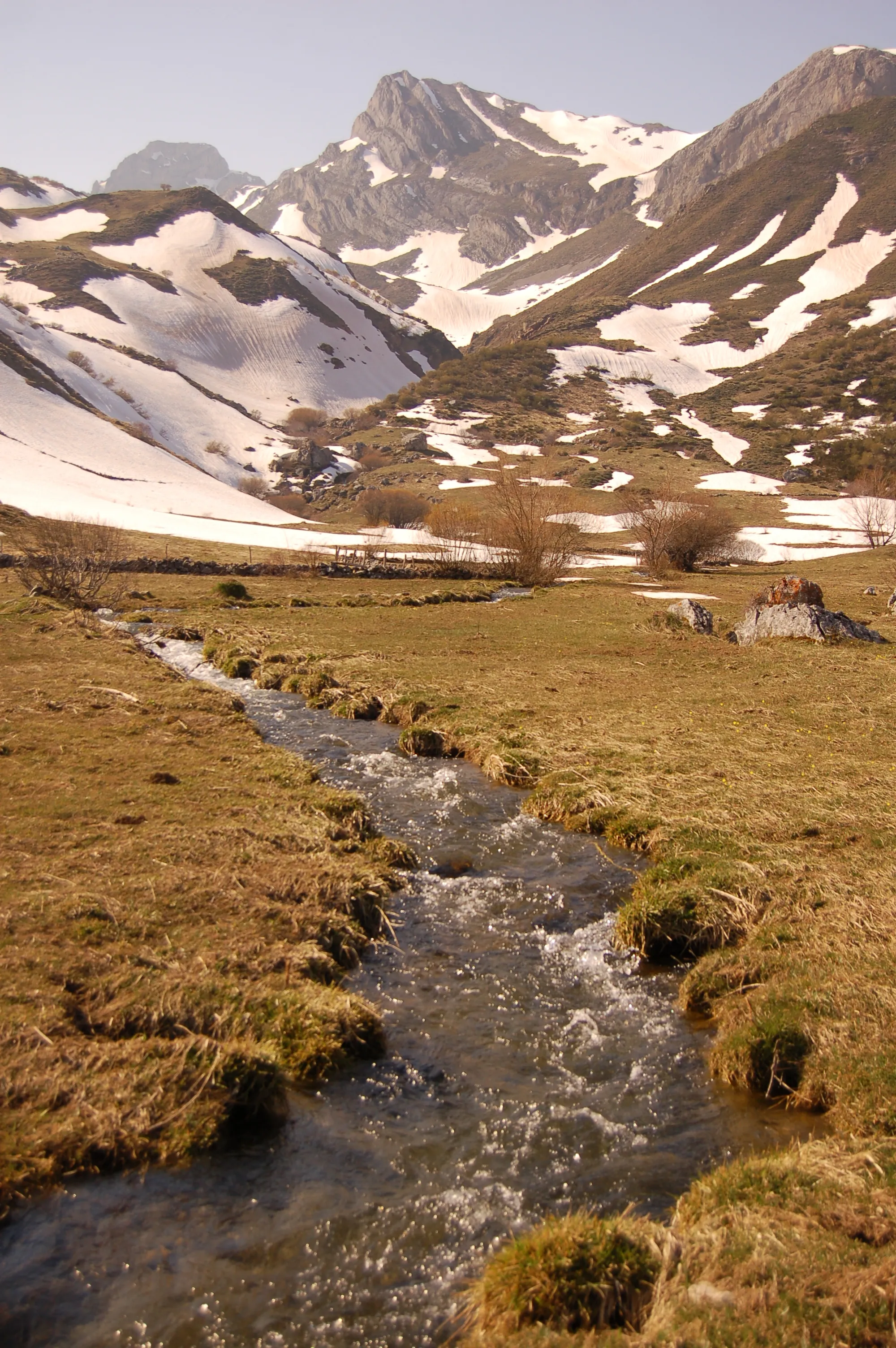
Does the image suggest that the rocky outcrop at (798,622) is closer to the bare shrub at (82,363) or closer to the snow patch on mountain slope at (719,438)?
the snow patch on mountain slope at (719,438)

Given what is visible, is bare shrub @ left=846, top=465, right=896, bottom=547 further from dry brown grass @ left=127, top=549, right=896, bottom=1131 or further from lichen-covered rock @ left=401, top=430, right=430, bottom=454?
lichen-covered rock @ left=401, top=430, right=430, bottom=454

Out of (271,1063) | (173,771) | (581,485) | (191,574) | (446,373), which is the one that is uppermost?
(446,373)

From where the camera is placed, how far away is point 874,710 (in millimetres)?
20531

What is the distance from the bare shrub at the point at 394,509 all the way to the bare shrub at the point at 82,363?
2075 inches

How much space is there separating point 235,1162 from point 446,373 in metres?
200

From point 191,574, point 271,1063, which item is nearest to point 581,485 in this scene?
point 191,574

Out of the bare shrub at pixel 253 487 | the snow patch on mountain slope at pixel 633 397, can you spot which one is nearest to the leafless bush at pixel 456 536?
the bare shrub at pixel 253 487

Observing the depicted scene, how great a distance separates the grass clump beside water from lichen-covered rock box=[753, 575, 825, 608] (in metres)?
31.0

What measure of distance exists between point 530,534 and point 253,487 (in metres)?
73.1

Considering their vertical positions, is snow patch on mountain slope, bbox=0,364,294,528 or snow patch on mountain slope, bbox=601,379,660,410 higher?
snow patch on mountain slope, bbox=601,379,660,410

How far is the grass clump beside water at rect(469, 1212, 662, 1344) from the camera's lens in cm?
522

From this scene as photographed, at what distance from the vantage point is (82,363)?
393ft

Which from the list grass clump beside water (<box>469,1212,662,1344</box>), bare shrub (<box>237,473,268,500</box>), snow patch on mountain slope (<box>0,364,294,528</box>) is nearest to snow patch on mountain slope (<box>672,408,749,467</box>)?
bare shrub (<box>237,473,268,500</box>)

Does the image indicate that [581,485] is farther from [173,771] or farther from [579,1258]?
[579,1258]
